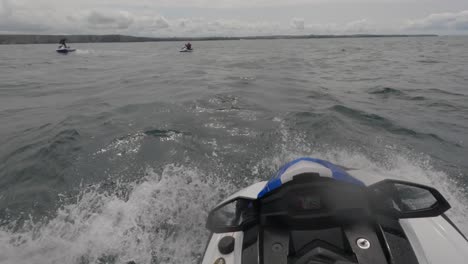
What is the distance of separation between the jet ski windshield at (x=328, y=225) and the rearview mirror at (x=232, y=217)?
0.12 meters

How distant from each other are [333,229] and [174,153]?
4.54 m

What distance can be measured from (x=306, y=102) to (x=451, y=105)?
4689mm

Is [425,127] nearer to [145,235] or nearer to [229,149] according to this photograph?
[229,149]

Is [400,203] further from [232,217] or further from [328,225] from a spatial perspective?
[232,217]

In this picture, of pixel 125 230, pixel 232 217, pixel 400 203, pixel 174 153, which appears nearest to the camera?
pixel 400 203

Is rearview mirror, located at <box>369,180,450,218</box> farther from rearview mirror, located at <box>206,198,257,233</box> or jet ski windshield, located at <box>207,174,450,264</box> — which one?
rearview mirror, located at <box>206,198,257,233</box>

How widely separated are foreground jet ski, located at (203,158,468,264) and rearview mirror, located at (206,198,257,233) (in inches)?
0.7

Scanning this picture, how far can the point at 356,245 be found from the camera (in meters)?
2.09

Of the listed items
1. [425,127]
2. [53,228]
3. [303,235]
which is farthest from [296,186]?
[425,127]

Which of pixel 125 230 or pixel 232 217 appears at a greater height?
pixel 232 217

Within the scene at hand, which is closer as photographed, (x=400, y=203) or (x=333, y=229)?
(x=333, y=229)

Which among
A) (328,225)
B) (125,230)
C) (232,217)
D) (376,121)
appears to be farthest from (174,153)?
(376,121)

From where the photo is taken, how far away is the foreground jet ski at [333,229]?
6.91ft

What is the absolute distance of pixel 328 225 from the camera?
2.23m
